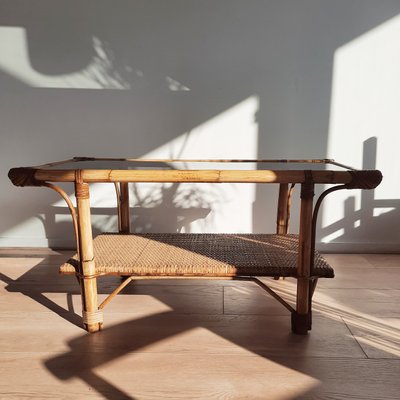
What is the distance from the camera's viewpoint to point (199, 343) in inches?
53.2

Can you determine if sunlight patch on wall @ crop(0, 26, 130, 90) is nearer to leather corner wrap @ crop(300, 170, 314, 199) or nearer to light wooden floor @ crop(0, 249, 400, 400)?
light wooden floor @ crop(0, 249, 400, 400)

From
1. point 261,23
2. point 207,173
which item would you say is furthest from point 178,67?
point 207,173

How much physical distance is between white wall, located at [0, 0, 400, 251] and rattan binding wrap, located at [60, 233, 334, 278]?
705 millimetres

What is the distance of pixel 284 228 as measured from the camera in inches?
75.2

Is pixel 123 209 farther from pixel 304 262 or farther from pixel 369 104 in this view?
pixel 369 104

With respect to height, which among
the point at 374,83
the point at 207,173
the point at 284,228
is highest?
the point at 374,83

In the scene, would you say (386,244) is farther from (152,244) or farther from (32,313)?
(32,313)

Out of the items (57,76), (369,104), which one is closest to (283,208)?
(369,104)

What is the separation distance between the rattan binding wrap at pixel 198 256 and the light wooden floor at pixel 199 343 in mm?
241

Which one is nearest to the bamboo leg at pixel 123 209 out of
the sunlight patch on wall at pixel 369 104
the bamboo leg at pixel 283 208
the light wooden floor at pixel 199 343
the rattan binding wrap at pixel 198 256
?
the rattan binding wrap at pixel 198 256

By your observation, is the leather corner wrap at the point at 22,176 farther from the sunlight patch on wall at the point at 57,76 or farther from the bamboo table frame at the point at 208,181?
the sunlight patch on wall at the point at 57,76

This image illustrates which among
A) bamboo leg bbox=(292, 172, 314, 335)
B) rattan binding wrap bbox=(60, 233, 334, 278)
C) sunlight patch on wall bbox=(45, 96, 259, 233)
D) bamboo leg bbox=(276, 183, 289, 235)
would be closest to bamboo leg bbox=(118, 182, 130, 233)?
rattan binding wrap bbox=(60, 233, 334, 278)

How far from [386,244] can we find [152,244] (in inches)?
59.7

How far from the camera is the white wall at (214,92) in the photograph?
7.10 ft
